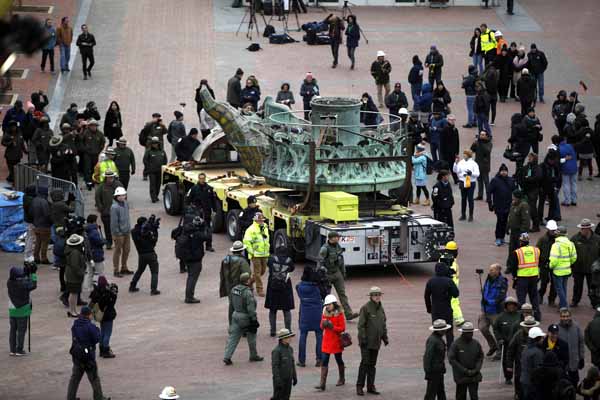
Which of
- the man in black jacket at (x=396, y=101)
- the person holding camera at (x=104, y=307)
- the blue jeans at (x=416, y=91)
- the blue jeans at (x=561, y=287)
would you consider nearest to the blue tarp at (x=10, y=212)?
the person holding camera at (x=104, y=307)

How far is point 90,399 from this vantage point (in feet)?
67.2

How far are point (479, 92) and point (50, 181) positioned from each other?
11.3 m

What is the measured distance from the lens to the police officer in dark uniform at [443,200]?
1141 inches

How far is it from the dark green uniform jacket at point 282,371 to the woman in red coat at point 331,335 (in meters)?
1.32

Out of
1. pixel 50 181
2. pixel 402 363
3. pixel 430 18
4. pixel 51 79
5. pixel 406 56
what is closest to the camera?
pixel 402 363

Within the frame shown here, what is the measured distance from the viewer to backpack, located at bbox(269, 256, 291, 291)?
2288cm

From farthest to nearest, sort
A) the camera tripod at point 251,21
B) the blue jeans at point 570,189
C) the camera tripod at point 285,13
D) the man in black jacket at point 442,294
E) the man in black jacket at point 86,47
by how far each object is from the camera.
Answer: the camera tripod at point 285,13 → the camera tripod at point 251,21 → the man in black jacket at point 86,47 → the blue jeans at point 570,189 → the man in black jacket at point 442,294

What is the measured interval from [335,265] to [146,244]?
339 centimetres

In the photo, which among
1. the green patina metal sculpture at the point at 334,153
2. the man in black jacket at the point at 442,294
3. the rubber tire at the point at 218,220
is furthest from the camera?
the rubber tire at the point at 218,220

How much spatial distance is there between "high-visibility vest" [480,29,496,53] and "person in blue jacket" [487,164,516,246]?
13637 mm

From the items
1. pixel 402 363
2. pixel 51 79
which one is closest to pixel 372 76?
pixel 51 79

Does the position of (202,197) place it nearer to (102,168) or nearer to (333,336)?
(102,168)

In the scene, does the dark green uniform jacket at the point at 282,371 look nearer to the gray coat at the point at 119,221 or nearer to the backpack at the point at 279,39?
the gray coat at the point at 119,221

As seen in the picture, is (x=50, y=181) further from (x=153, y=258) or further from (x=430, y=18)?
(x=430, y=18)
